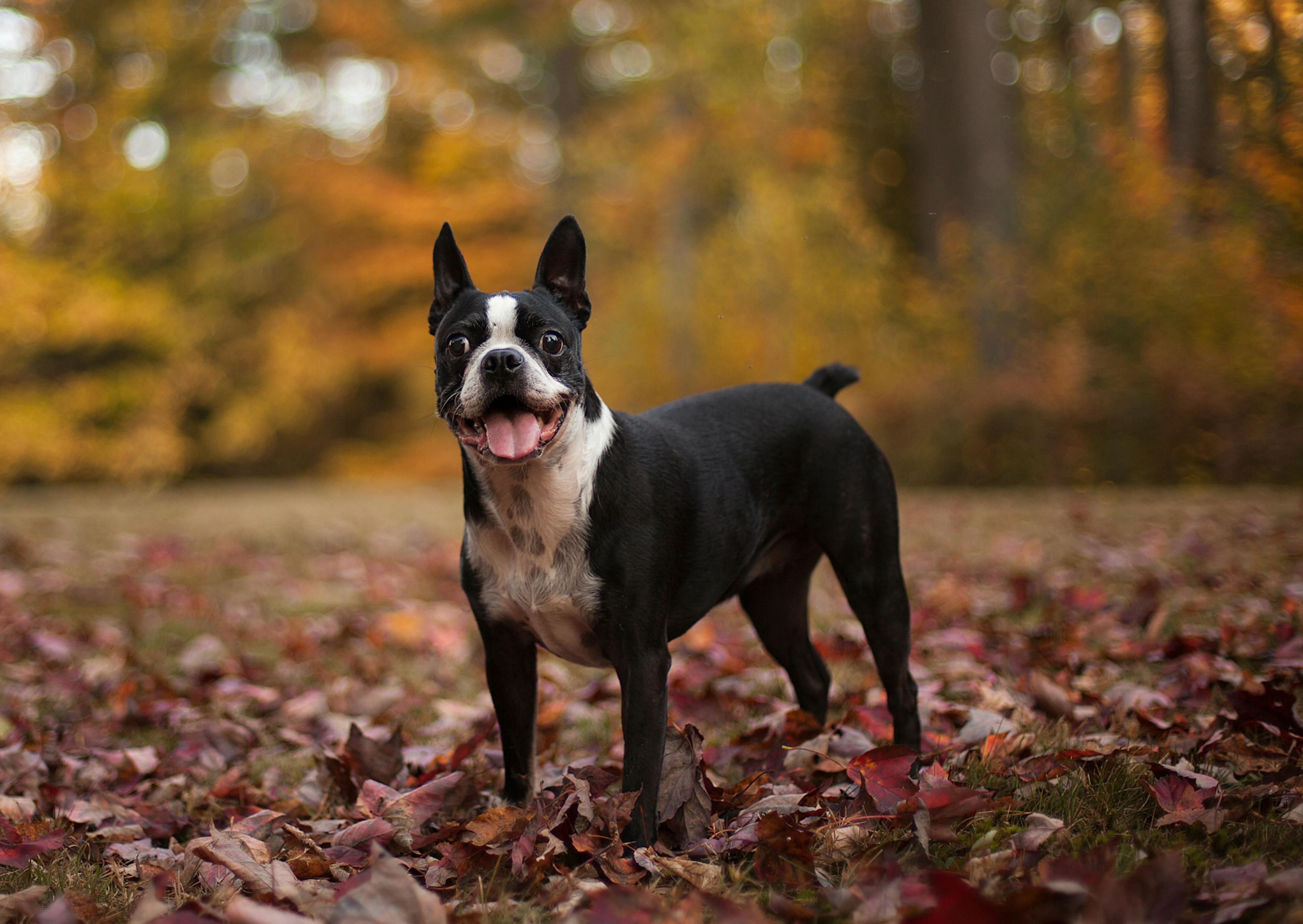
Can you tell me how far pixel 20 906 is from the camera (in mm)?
2125

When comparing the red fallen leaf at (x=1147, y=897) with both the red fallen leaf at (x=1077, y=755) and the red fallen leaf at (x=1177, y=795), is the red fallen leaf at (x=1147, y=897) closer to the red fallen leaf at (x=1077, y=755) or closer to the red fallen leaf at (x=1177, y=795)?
the red fallen leaf at (x=1177, y=795)

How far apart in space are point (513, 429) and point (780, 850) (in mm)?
1140

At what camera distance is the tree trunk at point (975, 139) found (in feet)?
42.6

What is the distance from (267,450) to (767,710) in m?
19.2

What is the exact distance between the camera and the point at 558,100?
2280 cm

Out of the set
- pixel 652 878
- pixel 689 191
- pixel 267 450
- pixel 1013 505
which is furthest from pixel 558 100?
pixel 652 878

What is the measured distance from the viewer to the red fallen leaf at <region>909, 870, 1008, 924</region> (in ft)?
5.39

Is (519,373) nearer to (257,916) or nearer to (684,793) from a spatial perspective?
(684,793)

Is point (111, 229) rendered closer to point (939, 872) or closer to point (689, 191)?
point (689, 191)

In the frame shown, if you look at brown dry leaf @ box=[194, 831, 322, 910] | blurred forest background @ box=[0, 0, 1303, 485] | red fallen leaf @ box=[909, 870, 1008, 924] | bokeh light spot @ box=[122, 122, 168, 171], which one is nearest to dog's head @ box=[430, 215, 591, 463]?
brown dry leaf @ box=[194, 831, 322, 910]

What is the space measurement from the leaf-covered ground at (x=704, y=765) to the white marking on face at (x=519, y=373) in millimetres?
923

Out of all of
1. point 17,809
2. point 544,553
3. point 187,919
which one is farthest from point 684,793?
point 17,809

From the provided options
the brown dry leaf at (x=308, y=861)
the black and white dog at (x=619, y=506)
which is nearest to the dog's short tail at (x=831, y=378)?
the black and white dog at (x=619, y=506)

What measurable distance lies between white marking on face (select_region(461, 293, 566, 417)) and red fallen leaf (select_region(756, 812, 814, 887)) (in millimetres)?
1098
